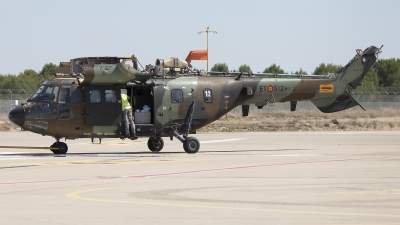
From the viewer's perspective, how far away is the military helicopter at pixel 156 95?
23.8 metres

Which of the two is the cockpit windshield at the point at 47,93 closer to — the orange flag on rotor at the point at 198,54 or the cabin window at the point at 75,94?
the cabin window at the point at 75,94

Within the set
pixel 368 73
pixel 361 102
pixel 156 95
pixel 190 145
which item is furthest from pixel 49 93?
pixel 368 73

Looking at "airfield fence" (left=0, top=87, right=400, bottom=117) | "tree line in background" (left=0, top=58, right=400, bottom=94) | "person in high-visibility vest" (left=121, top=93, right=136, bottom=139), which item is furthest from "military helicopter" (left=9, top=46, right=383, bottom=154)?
"tree line in background" (left=0, top=58, right=400, bottom=94)

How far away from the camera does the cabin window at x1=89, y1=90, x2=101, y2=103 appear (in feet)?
79.3

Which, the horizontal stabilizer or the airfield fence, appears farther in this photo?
the airfield fence

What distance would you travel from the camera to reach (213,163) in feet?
65.9

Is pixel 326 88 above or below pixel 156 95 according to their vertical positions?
above

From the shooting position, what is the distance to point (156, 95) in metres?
25.0

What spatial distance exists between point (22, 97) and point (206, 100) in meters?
39.8

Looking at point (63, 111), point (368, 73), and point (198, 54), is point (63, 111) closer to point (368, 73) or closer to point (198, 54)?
point (198, 54)

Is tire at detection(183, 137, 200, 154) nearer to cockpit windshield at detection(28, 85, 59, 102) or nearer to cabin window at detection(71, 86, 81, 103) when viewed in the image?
cabin window at detection(71, 86, 81, 103)

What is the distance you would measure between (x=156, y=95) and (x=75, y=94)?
2.79m

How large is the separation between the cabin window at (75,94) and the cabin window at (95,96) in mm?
397

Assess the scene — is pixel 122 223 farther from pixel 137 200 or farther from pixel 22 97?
pixel 22 97
